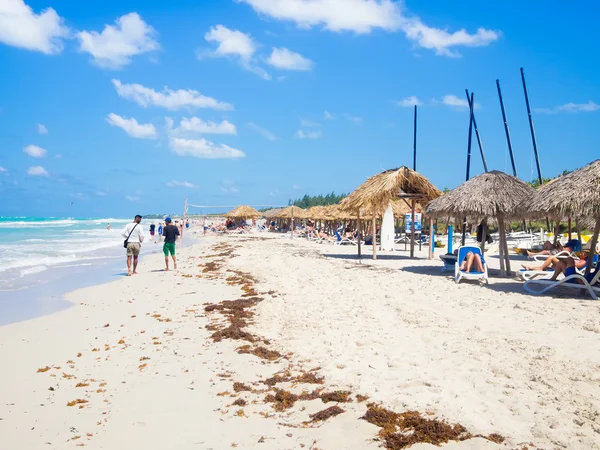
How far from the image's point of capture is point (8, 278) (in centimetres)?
1085

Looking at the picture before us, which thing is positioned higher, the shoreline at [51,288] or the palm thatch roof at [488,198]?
the palm thatch roof at [488,198]

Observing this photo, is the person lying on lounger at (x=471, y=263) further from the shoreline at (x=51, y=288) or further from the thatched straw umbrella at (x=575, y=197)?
the shoreline at (x=51, y=288)

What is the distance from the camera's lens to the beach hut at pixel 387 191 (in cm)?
1234

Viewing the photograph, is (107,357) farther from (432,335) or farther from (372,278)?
(372,278)

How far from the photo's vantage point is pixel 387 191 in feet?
40.3

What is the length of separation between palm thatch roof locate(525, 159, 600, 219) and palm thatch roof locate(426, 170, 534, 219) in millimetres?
1242

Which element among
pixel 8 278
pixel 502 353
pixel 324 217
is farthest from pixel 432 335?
pixel 324 217

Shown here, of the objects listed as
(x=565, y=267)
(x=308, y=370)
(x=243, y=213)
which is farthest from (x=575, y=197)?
(x=243, y=213)

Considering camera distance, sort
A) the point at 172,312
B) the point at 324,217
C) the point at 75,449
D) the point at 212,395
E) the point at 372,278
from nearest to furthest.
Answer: the point at 75,449 → the point at 212,395 → the point at 172,312 → the point at 372,278 → the point at 324,217

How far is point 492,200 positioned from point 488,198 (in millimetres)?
89

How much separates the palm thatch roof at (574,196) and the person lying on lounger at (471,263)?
1.31 m

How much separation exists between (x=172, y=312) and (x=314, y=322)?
94.6 inches

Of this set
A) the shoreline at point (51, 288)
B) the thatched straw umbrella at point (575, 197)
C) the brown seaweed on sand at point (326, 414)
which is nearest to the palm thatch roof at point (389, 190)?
the thatched straw umbrella at point (575, 197)

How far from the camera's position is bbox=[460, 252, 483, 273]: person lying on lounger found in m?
8.35
